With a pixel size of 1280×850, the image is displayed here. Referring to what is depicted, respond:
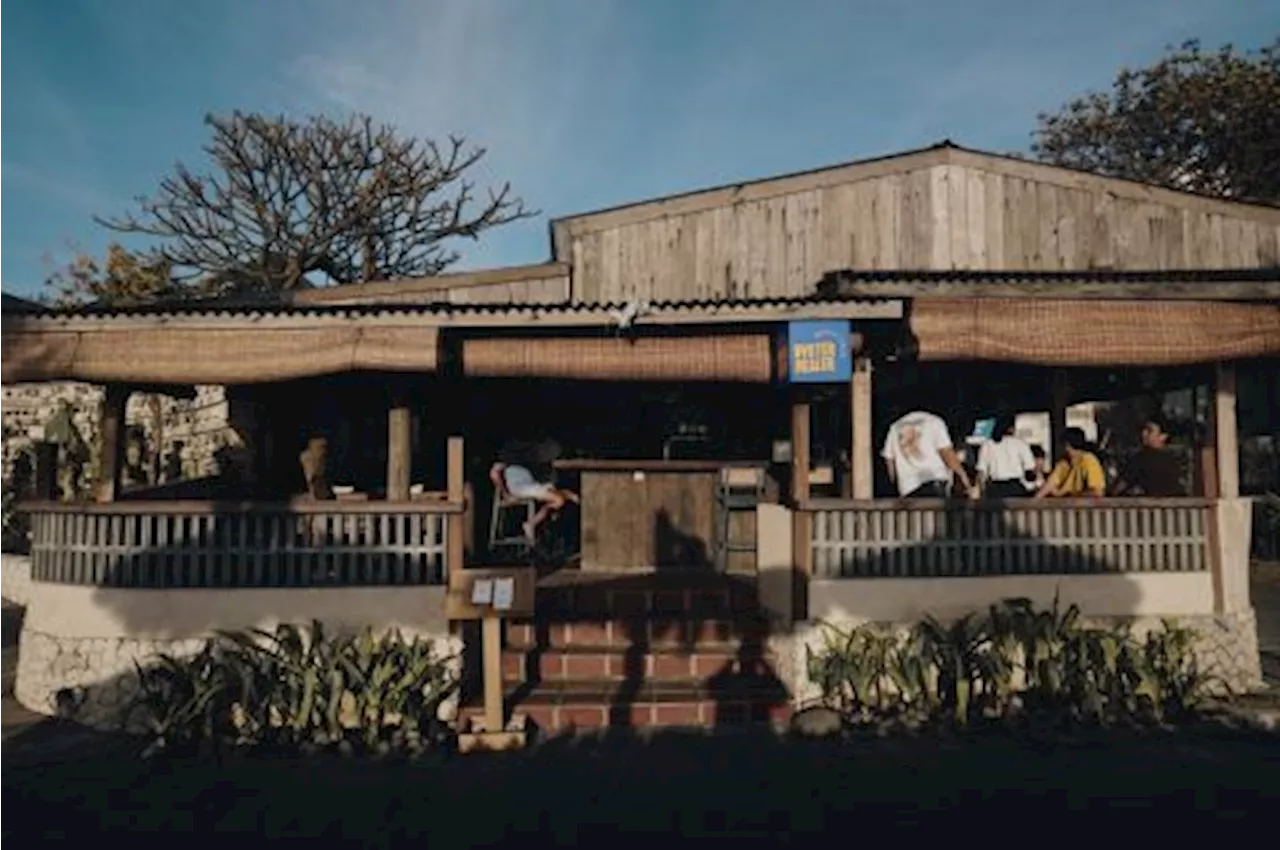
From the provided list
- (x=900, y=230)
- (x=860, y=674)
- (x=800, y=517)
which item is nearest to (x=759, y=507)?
(x=800, y=517)

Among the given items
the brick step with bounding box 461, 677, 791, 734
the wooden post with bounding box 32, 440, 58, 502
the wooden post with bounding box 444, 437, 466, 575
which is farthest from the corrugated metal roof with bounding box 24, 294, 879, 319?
the brick step with bounding box 461, 677, 791, 734

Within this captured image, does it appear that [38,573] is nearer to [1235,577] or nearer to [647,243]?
[647,243]

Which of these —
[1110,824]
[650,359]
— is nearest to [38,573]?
[650,359]

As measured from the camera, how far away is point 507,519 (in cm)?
1099

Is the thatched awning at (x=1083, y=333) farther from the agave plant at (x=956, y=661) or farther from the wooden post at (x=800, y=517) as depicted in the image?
the agave plant at (x=956, y=661)

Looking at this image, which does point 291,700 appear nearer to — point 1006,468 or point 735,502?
point 735,502

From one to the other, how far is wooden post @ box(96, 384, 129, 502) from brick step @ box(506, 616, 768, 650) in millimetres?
3561

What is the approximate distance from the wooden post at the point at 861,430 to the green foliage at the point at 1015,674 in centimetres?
123

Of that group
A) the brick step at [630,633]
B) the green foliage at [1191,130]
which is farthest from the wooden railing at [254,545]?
the green foliage at [1191,130]

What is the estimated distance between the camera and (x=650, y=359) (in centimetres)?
757

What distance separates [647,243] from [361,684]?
600 cm

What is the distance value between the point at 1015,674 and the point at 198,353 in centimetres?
698

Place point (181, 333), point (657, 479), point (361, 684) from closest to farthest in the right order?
1. point (361, 684)
2. point (181, 333)
3. point (657, 479)

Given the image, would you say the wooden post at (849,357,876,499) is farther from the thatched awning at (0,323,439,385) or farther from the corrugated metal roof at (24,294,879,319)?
the thatched awning at (0,323,439,385)
